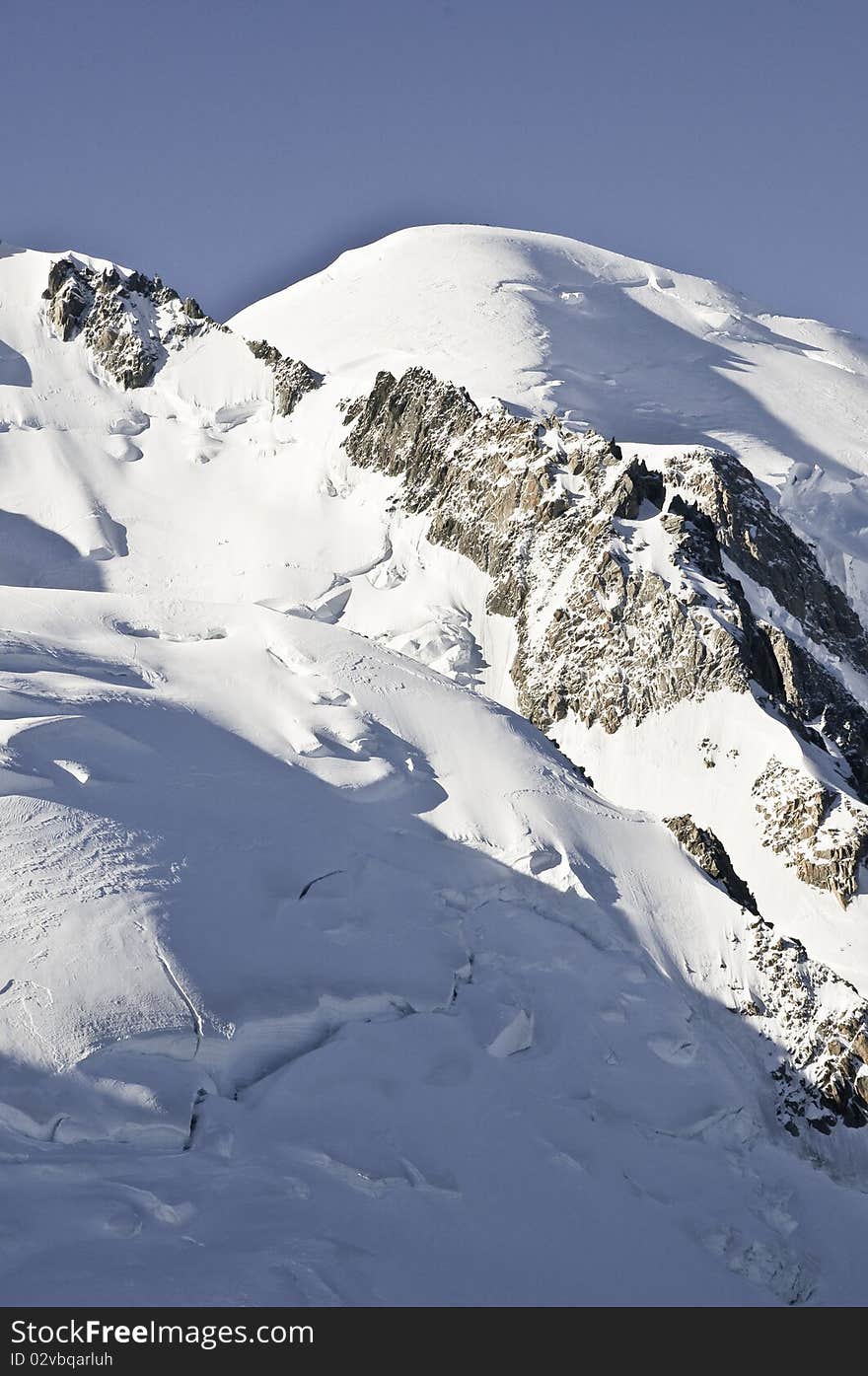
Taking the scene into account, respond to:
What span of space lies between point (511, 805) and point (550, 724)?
19.7m

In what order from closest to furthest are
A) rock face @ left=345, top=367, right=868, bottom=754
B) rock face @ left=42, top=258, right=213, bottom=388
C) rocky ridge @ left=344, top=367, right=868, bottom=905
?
rocky ridge @ left=344, top=367, right=868, bottom=905 → rock face @ left=345, top=367, right=868, bottom=754 → rock face @ left=42, top=258, right=213, bottom=388

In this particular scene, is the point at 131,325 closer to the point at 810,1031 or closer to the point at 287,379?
the point at 287,379

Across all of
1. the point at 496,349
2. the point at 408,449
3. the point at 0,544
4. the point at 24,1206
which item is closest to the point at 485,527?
the point at 408,449

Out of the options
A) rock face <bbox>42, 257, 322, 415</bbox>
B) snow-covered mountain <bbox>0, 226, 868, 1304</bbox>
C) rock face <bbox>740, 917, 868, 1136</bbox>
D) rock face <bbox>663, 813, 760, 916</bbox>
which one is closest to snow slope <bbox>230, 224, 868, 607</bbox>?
rock face <bbox>42, 257, 322, 415</bbox>

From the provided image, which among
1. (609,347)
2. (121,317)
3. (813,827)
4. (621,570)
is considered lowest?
(813,827)

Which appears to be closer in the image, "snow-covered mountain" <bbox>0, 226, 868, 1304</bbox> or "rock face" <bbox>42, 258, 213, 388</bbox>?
"snow-covered mountain" <bbox>0, 226, 868, 1304</bbox>

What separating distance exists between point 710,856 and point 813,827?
9170 millimetres

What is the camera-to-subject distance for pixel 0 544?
3081 inches

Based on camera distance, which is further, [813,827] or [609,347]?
[609,347]

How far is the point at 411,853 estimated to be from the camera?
148ft

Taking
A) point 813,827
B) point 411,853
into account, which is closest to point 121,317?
point 813,827

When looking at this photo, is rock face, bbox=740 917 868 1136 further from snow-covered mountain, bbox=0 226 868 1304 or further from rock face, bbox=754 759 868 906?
rock face, bbox=754 759 868 906

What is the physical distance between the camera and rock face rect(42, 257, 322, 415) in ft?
299
